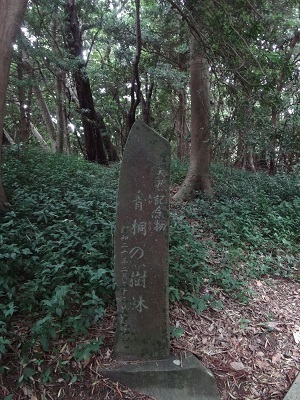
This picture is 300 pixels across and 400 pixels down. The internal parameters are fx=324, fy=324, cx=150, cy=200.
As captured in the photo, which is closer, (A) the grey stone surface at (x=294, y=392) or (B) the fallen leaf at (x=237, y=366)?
(A) the grey stone surface at (x=294, y=392)

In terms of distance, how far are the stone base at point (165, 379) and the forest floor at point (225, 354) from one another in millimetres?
70

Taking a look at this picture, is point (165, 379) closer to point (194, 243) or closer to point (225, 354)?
point (225, 354)

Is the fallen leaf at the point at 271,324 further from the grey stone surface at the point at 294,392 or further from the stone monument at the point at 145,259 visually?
the stone monument at the point at 145,259

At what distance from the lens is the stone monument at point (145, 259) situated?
2740mm

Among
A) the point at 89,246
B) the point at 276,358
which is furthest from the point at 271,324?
the point at 89,246

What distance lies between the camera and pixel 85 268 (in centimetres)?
328

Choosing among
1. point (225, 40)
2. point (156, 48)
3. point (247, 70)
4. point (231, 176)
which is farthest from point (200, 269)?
point (156, 48)

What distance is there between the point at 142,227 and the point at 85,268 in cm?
92

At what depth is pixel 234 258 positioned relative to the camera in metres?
4.80

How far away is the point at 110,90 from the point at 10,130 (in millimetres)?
7405

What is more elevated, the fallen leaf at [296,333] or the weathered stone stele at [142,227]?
the weathered stone stele at [142,227]

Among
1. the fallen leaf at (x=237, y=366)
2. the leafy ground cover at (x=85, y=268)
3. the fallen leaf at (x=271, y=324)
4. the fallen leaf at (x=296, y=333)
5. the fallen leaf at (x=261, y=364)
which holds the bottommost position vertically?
the fallen leaf at (x=261, y=364)

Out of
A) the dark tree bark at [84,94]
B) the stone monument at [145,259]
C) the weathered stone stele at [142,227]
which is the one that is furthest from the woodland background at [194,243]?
the dark tree bark at [84,94]

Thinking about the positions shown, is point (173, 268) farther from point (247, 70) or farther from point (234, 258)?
point (247, 70)
